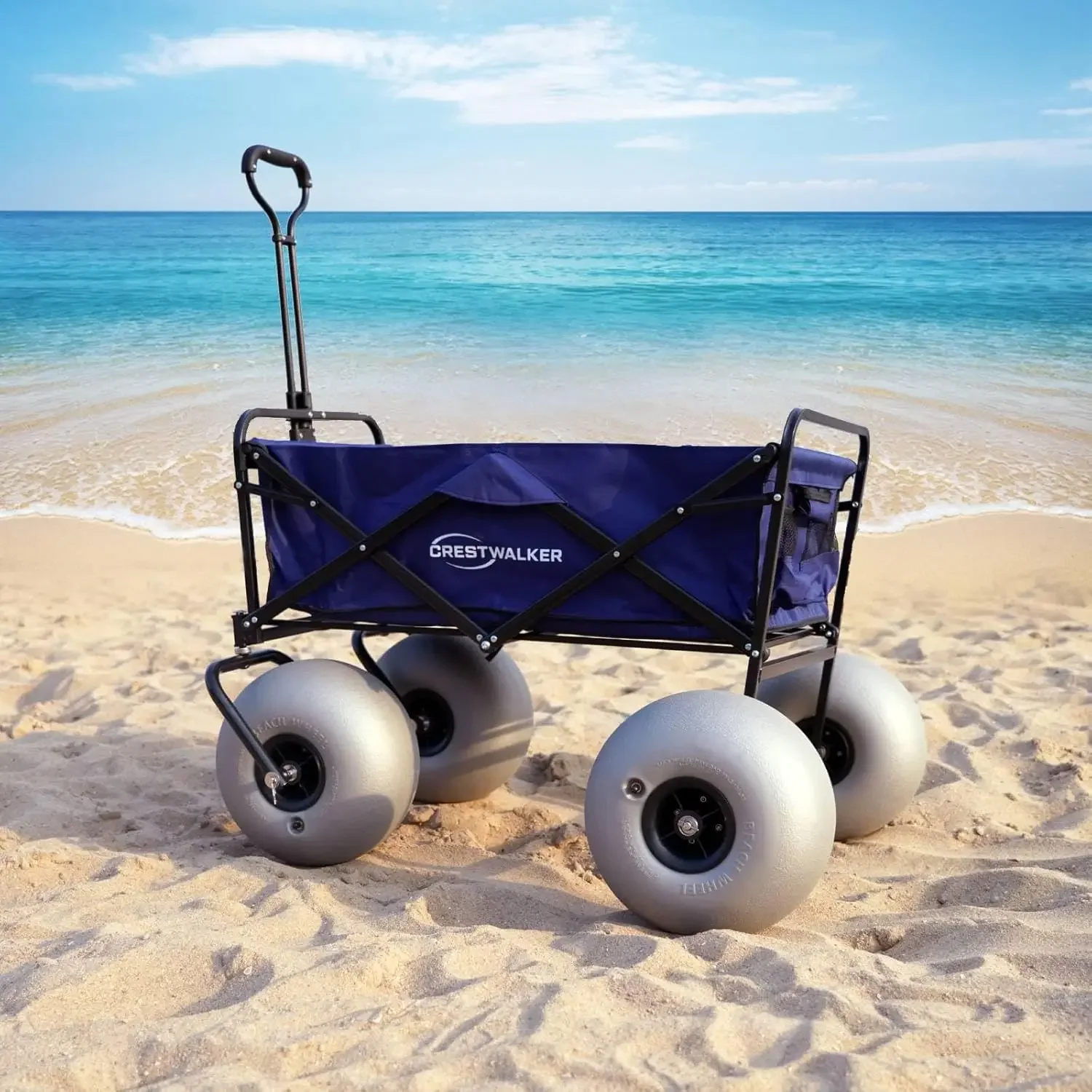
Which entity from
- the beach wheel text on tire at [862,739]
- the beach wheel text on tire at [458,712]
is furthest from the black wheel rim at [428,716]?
the beach wheel text on tire at [862,739]

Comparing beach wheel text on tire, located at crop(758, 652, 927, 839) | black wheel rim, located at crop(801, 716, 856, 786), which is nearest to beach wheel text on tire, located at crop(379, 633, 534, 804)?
beach wheel text on tire, located at crop(758, 652, 927, 839)

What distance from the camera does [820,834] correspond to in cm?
317

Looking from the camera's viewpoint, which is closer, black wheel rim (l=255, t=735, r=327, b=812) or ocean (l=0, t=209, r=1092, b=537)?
black wheel rim (l=255, t=735, r=327, b=812)

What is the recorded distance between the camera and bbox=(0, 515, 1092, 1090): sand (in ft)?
7.73

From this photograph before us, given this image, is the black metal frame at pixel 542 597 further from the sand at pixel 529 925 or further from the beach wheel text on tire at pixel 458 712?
the sand at pixel 529 925

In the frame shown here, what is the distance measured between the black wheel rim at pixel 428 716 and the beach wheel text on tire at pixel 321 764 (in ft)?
2.00

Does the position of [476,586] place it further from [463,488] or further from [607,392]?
[607,392]

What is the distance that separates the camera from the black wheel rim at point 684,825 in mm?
3205

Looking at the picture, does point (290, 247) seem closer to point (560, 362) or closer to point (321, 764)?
point (321, 764)

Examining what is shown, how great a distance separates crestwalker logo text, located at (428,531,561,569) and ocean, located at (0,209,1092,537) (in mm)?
6141

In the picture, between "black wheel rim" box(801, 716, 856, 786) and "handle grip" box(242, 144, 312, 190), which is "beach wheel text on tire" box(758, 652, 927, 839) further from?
"handle grip" box(242, 144, 312, 190)

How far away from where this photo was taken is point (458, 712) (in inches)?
176

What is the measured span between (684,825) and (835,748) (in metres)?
1.15

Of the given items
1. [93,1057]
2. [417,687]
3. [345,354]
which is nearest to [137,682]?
[417,687]
